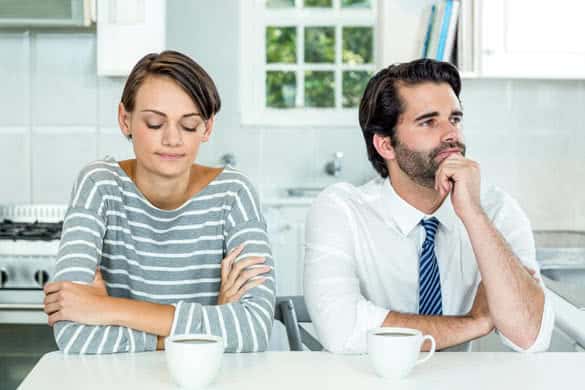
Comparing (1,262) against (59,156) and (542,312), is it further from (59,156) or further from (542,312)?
(542,312)

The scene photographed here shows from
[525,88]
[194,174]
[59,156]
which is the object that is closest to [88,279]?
[194,174]

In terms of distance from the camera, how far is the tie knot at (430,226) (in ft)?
7.32

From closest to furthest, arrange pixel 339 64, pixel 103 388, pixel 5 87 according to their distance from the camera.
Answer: pixel 103 388 → pixel 5 87 → pixel 339 64

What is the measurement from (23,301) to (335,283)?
5.39 feet

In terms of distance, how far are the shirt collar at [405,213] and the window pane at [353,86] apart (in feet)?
8.99

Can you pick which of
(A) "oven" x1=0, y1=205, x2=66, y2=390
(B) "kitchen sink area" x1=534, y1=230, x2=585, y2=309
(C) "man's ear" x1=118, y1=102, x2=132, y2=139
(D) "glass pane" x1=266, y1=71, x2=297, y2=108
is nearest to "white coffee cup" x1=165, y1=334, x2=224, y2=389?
(C) "man's ear" x1=118, y1=102, x2=132, y2=139

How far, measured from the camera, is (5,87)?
433cm

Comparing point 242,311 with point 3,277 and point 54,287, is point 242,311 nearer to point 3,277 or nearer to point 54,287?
point 54,287

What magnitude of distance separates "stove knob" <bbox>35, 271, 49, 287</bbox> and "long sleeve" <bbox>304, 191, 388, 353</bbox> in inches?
57.3

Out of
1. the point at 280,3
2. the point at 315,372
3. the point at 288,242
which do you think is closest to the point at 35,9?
the point at 288,242

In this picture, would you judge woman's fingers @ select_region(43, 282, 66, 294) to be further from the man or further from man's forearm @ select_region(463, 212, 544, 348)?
man's forearm @ select_region(463, 212, 544, 348)

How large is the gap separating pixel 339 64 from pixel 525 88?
3.33 ft

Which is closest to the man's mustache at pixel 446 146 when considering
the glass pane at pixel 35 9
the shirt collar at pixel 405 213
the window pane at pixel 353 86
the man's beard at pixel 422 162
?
the man's beard at pixel 422 162

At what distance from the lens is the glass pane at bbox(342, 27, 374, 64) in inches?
199
